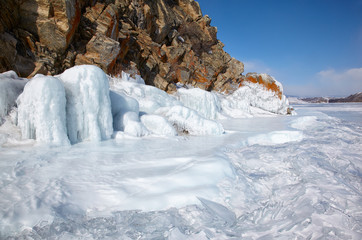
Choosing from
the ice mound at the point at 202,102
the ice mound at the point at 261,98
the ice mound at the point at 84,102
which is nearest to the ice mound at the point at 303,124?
the ice mound at the point at 202,102

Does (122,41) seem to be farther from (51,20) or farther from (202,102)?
(202,102)

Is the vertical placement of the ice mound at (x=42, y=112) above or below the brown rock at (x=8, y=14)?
below

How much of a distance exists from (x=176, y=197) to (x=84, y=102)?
4.41m

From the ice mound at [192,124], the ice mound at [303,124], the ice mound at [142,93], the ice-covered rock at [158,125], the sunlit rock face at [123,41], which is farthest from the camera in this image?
the ice mound at [142,93]

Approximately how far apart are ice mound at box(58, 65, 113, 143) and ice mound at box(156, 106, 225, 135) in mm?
3102

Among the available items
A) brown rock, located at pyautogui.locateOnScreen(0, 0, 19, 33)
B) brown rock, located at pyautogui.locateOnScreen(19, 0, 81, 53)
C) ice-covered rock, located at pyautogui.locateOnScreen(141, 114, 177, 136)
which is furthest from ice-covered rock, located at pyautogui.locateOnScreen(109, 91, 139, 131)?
brown rock, located at pyautogui.locateOnScreen(0, 0, 19, 33)

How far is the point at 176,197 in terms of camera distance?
2.27 m

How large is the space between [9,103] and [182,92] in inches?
495

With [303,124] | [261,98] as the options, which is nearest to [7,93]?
[303,124]

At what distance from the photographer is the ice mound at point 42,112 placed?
15.1 feet

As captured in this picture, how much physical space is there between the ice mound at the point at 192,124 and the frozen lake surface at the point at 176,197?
388 cm

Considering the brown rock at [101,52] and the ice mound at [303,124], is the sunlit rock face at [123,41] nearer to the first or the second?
the brown rock at [101,52]

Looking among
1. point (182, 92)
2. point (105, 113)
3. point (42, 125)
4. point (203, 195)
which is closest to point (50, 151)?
point (42, 125)

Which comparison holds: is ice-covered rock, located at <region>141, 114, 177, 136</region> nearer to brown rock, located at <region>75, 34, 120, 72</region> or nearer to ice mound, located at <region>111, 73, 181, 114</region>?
ice mound, located at <region>111, 73, 181, 114</region>
